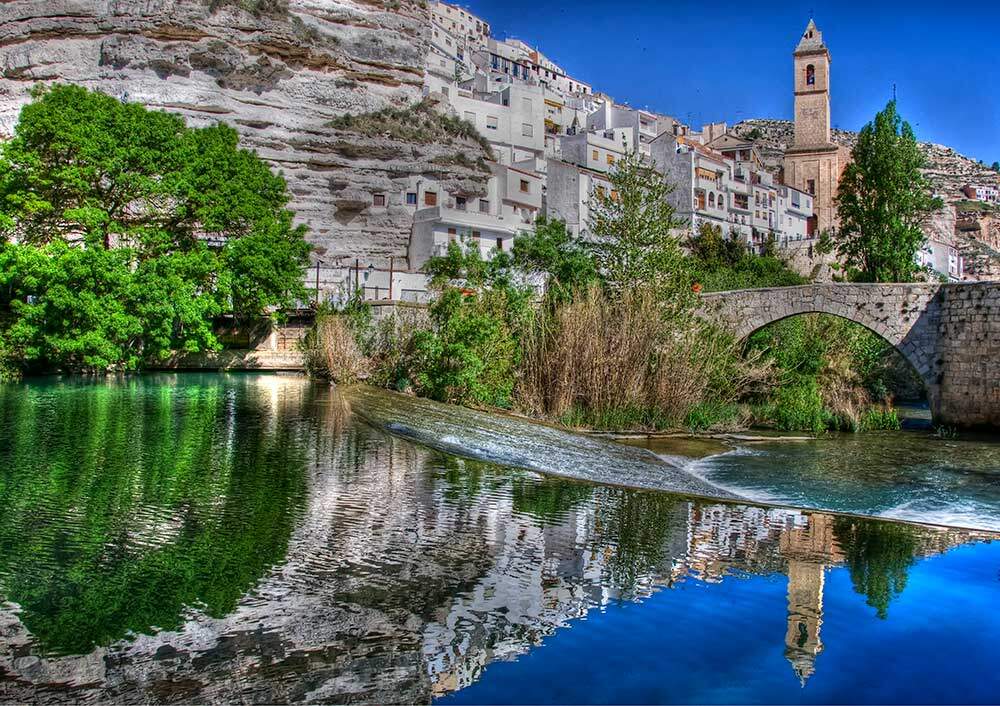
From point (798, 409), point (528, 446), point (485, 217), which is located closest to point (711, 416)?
point (798, 409)

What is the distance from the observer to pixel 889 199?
29844 mm

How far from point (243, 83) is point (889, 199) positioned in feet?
94.8

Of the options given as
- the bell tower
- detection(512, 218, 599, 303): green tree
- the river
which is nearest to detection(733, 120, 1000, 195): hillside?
the bell tower

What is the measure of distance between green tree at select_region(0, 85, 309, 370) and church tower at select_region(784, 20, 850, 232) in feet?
157

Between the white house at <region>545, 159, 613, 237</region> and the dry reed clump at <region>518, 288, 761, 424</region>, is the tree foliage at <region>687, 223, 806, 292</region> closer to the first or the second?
the white house at <region>545, 159, 613, 237</region>

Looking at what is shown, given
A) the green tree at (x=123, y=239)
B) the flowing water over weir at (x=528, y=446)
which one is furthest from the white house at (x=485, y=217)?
the flowing water over weir at (x=528, y=446)

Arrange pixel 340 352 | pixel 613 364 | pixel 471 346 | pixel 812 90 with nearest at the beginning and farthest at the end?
pixel 613 364 → pixel 471 346 → pixel 340 352 → pixel 812 90

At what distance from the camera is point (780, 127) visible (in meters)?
102

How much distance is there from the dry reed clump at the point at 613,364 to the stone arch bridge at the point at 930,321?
12.0 ft

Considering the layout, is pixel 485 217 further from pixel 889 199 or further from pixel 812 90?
pixel 812 90

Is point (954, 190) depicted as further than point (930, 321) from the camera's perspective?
Yes

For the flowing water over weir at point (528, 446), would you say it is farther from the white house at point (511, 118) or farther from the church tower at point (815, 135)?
the church tower at point (815, 135)

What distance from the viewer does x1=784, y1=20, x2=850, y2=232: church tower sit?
204 feet

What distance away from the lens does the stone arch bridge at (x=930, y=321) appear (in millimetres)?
15750
